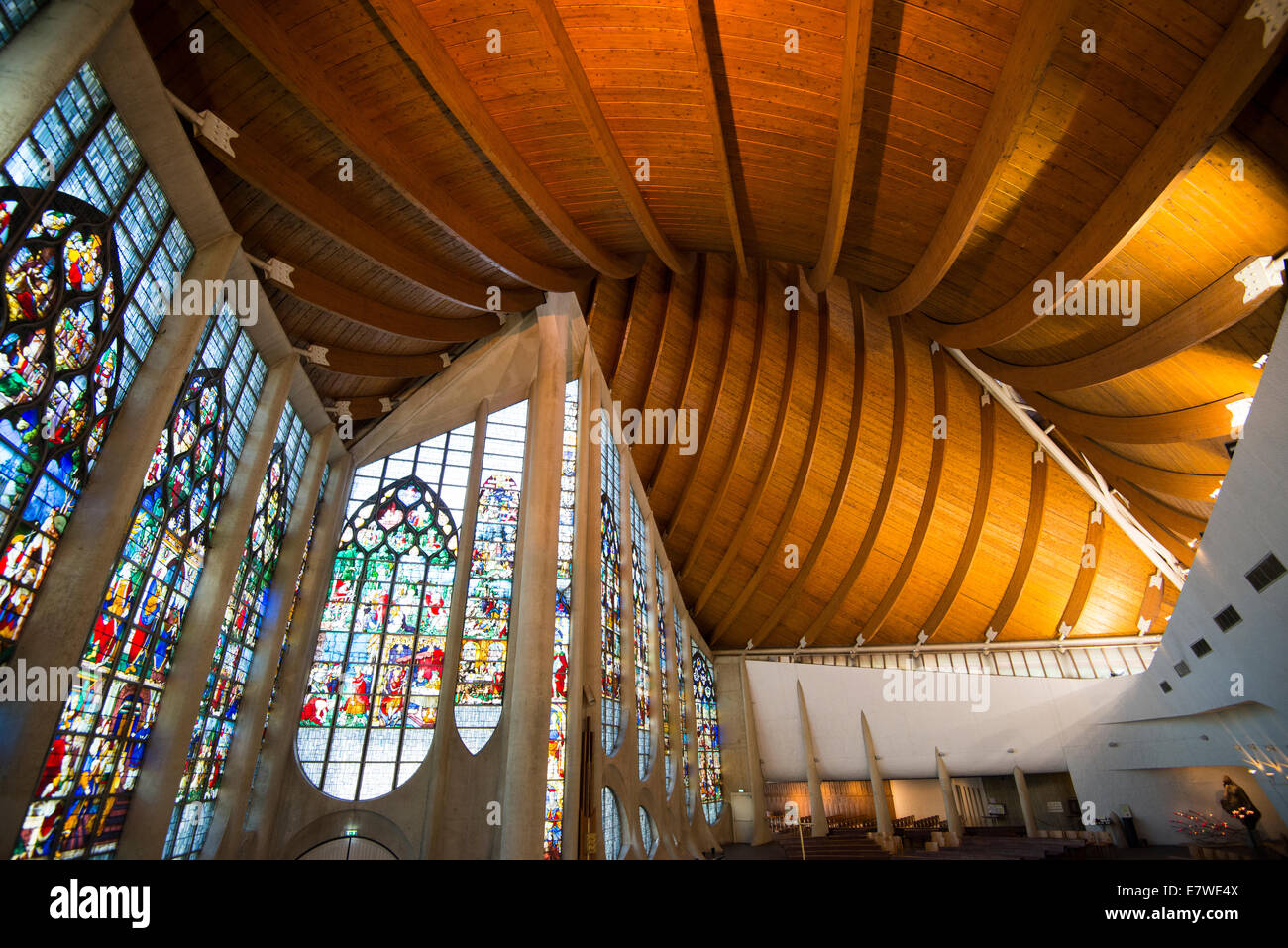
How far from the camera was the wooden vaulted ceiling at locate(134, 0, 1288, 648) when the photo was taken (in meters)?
6.22

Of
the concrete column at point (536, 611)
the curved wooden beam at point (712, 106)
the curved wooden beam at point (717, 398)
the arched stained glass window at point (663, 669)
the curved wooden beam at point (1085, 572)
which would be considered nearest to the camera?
the curved wooden beam at point (712, 106)

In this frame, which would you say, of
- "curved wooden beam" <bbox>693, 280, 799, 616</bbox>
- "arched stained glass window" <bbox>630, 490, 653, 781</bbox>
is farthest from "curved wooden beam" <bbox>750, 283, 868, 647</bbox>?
"arched stained glass window" <bbox>630, 490, 653, 781</bbox>

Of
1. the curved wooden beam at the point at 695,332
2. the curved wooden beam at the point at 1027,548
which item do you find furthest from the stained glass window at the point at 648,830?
the curved wooden beam at the point at 1027,548

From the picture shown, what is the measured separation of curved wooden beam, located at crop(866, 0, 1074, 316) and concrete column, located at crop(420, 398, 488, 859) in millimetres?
9446

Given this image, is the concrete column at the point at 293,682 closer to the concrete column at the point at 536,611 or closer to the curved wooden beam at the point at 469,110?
the concrete column at the point at 536,611

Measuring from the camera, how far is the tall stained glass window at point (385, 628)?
36.9 feet

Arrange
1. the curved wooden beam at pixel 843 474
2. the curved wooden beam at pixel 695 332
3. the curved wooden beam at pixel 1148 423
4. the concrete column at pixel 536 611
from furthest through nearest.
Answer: the curved wooden beam at pixel 695 332, the curved wooden beam at pixel 843 474, the concrete column at pixel 536 611, the curved wooden beam at pixel 1148 423

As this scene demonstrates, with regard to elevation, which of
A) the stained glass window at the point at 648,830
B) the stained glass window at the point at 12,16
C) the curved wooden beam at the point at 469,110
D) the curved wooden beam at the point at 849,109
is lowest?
the stained glass window at the point at 648,830

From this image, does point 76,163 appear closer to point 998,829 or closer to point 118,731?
point 118,731

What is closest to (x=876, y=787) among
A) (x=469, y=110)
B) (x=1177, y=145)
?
(x=1177, y=145)

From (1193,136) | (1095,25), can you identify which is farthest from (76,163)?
(1193,136)

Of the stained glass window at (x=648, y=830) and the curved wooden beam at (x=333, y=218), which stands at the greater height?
the curved wooden beam at (x=333, y=218)

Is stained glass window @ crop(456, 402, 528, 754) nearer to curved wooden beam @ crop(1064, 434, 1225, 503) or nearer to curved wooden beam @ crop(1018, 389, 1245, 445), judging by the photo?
curved wooden beam @ crop(1018, 389, 1245, 445)

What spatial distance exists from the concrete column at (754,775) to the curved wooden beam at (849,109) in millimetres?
17973
